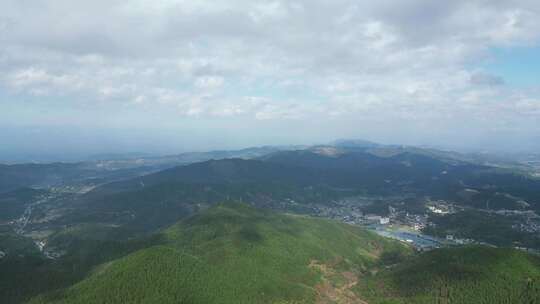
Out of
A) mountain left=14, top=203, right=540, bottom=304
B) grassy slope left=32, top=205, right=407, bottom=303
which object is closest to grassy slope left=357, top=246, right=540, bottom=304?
mountain left=14, top=203, right=540, bottom=304

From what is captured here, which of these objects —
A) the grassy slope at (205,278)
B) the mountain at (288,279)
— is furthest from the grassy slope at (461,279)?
the grassy slope at (205,278)

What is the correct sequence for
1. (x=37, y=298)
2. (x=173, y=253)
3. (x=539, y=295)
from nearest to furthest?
(x=539, y=295) → (x=37, y=298) → (x=173, y=253)

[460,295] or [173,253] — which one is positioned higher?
[173,253]

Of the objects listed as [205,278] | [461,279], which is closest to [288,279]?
[205,278]

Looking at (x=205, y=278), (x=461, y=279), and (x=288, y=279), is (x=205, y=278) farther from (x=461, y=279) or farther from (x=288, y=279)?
(x=461, y=279)

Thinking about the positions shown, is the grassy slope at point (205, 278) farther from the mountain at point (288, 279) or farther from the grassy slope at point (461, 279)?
the grassy slope at point (461, 279)

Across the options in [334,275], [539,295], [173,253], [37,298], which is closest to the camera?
[539,295]

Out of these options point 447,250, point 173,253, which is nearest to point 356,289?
point 447,250

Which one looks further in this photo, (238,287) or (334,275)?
(334,275)

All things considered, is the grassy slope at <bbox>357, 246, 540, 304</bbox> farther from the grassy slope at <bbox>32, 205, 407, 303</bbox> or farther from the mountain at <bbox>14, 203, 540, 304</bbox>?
the grassy slope at <bbox>32, 205, 407, 303</bbox>

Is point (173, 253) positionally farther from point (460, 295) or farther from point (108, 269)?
point (460, 295)
